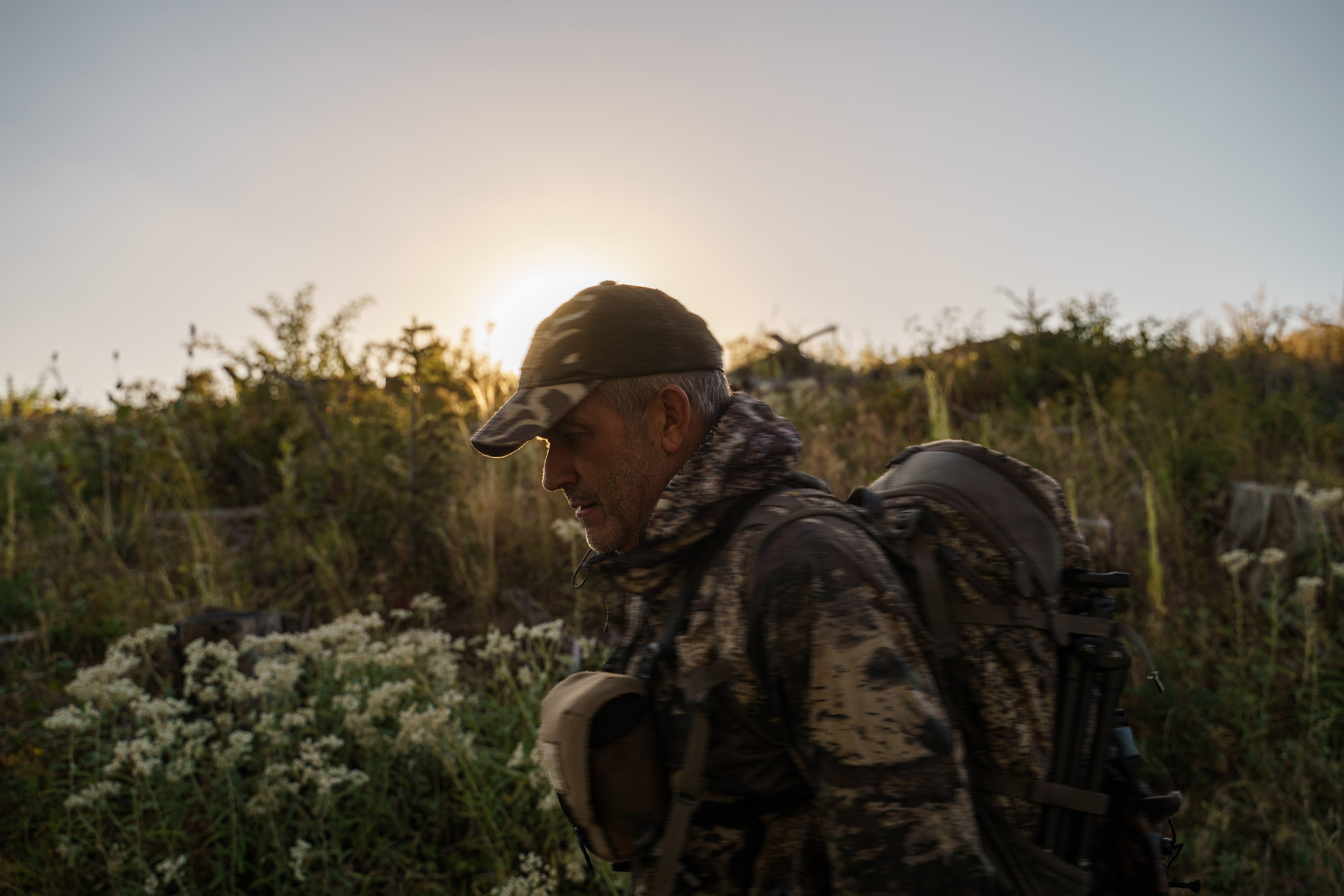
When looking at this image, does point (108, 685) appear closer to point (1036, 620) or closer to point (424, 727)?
point (424, 727)

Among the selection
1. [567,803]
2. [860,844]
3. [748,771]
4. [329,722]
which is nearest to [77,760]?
[329,722]

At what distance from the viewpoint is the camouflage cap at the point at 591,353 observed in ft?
5.06

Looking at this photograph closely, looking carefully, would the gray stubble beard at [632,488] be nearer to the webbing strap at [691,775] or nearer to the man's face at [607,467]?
the man's face at [607,467]

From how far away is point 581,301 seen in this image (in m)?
1.61

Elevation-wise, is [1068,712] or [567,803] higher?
[1068,712]

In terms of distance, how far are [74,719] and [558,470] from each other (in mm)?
3084

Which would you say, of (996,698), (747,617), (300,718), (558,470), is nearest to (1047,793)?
(996,698)

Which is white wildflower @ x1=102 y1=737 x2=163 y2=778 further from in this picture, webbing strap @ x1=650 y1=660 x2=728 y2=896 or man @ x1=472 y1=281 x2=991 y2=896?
webbing strap @ x1=650 y1=660 x2=728 y2=896

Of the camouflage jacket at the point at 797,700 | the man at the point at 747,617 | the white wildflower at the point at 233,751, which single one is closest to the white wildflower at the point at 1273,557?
the man at the point at 747,617

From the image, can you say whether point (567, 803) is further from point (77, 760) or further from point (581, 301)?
point (77, 760)

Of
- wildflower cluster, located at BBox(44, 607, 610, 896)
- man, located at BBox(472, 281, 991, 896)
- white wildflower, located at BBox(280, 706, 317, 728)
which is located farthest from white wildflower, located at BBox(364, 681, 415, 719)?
man, located at BBox(472, 281, 991, 896)

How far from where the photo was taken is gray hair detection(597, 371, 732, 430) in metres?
1.57

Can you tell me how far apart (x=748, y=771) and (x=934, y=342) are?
28.4 feet

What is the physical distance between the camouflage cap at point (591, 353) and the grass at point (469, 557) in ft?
6.96
